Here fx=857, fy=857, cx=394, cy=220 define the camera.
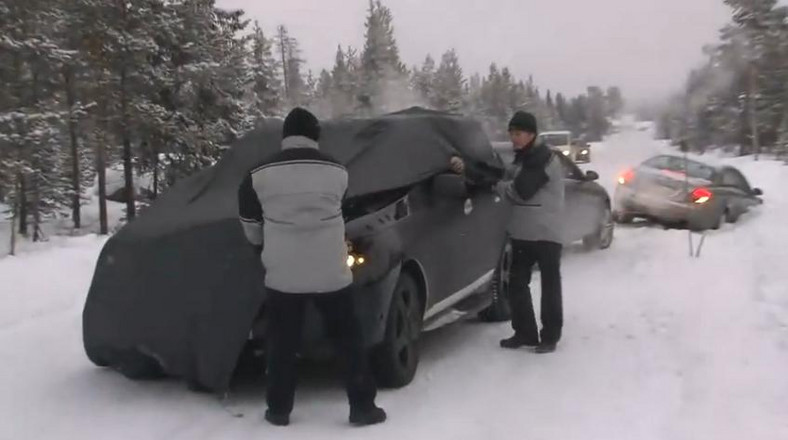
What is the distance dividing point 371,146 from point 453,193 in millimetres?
709

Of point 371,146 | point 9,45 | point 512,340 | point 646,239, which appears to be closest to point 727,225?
point 646,239

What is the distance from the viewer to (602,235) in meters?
12.6

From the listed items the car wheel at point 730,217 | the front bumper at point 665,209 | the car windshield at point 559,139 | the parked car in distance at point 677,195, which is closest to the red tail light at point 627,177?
the parked car in distance at point 677,195

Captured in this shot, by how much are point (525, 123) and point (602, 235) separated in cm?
643

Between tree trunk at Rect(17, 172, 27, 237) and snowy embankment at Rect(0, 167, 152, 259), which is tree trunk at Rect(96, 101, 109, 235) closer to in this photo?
snowy embankment at Rect(0, 167, 152, 259)

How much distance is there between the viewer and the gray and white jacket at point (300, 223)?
190 inches

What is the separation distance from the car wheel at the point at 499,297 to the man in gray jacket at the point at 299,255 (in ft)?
9.76

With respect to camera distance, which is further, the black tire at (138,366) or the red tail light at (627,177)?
the red tail light at (627,177)

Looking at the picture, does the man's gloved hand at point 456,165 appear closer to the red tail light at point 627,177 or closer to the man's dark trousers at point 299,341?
the man's dark trousers at point 299,341

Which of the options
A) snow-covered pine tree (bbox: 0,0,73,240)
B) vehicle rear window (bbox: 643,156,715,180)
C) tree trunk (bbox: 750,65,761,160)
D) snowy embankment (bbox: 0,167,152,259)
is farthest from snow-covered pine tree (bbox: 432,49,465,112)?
vehicle rear window (bbox: 643,156,715,180)

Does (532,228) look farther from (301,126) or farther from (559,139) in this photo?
(559,139)

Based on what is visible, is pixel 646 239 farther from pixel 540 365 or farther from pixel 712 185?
pixel 540 365

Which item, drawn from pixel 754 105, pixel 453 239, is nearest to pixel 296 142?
pixel 453 239

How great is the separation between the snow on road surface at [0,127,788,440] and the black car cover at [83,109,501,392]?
→ 0.32 m
